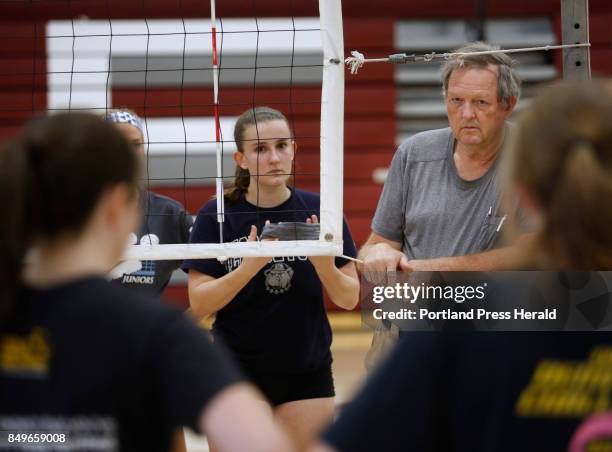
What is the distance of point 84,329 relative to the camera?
1492 millimetres

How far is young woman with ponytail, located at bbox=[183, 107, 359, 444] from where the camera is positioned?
371cm

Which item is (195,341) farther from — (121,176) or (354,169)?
Result: (354,169)

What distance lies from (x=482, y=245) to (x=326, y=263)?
1.98 ft

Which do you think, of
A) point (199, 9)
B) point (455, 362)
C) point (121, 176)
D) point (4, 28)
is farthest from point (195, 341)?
point (4, 28)

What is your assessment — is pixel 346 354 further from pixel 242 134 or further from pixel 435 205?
pixel 435 205

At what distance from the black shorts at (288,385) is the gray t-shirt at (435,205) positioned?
0.66 metres

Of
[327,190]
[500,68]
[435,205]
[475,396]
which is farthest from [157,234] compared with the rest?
[475,396]

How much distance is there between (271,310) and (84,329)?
88.2 inches

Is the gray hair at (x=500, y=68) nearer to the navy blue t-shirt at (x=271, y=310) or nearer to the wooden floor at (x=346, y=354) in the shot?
the navy blue t-shirt at (x=271, y=310)

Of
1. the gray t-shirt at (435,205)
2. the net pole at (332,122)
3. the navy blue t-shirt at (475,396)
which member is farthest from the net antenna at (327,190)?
the navy blue t-shirt at (475,396)

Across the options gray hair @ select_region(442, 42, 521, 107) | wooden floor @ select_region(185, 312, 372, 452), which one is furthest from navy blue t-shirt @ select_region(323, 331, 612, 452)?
wooden floor @ select_region(185, 312, 372, 452)

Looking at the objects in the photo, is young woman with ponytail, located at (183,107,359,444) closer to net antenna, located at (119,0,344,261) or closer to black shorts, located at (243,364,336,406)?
black shorts, located at (243,364,336,406)

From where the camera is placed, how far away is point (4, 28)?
9.80m

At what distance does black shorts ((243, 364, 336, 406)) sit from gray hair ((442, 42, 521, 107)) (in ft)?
4.21
